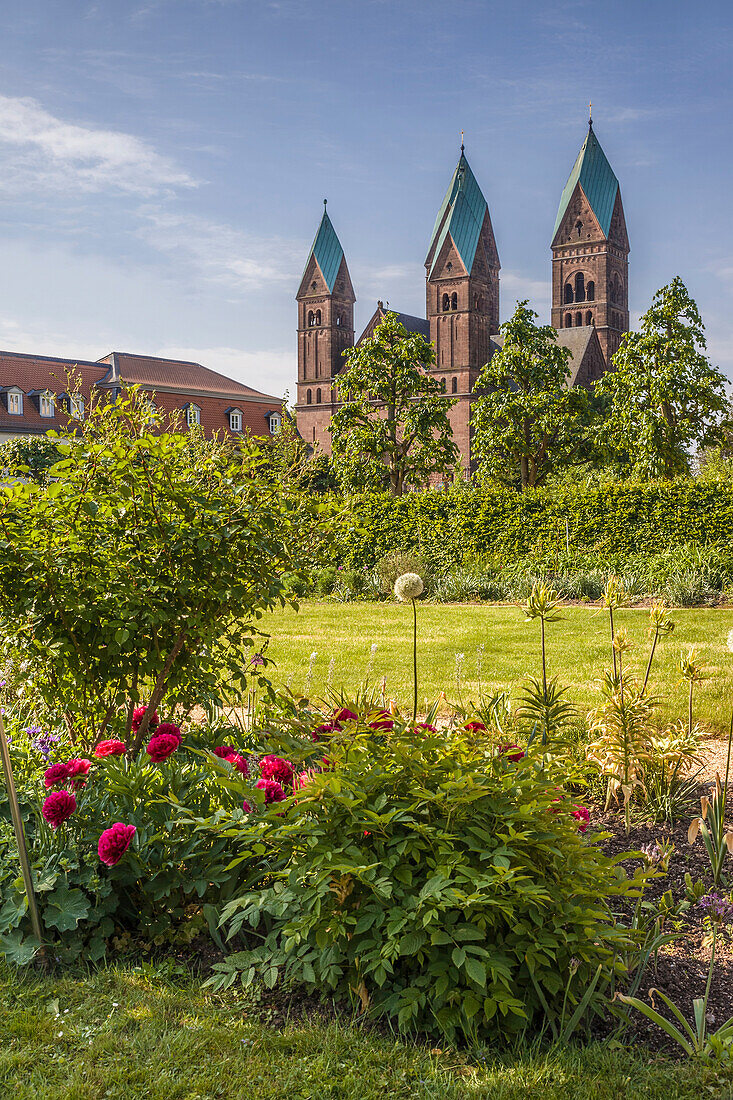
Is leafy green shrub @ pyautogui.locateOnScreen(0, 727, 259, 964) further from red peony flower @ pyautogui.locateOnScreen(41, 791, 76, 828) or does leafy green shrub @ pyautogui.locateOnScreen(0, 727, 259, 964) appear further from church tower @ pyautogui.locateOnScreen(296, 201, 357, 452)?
church tower @ pyautogui.locateOnScreen(296, 201, 357, 452)

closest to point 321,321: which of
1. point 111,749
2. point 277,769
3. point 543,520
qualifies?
point 543,520

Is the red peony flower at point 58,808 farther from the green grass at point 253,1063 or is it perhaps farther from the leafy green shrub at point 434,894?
the leafy green shrub at point 434,894

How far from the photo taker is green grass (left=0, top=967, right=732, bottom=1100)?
1.88 metres

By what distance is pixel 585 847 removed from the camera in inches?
88.0

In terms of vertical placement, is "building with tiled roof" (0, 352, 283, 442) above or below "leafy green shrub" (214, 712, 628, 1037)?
above

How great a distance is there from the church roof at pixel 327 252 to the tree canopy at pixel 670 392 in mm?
53013

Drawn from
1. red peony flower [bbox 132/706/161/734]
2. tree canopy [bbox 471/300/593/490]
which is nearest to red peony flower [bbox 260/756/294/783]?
red peony flower [bbox 132/706/161/734]

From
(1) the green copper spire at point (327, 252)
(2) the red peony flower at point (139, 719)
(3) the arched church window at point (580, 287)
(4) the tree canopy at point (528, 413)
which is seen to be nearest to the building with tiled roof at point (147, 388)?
(4) the tree canopy at point (528, 413)

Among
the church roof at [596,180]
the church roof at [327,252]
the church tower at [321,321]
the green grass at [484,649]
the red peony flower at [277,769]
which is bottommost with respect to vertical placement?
the green grass at [484,649]

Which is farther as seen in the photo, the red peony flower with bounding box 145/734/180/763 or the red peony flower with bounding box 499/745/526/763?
the red peony flower with bounding box 145/734/180/763

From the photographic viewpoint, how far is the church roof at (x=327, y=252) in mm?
67000

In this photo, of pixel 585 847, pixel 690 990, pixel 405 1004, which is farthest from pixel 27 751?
pixel 690 990

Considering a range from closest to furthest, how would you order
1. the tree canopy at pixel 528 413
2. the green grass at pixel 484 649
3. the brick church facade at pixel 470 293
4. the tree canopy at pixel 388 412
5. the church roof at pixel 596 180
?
1. the green grass at pixel 484 649
2. the tree canopy at pixel 388 412
3. the tree canopy at pixel 528 413
4. the brick church facade at pixel 470 293
5. the church roof at pixel 596 180

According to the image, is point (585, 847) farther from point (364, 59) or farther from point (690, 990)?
point (364, 59)
